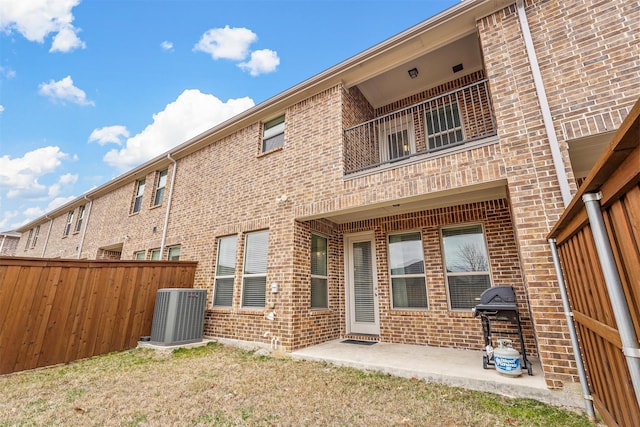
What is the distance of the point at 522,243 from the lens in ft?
11.9

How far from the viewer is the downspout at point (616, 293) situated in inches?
51.1

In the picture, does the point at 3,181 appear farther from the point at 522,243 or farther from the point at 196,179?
the point at 522,243

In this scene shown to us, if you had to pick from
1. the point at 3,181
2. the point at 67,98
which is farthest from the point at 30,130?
the point at 3,181

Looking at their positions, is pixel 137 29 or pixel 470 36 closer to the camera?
pixel 470 36

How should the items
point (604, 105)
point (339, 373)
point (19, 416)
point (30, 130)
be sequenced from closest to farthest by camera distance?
point (19, 416), point (604, 105), point (339, 373), point (30, 130)

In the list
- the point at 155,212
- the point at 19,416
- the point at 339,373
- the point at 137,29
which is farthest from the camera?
the point at 137,29

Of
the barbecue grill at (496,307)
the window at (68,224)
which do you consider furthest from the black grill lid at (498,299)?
the window at (68,224)

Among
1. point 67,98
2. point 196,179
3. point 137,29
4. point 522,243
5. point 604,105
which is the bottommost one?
point 522,243

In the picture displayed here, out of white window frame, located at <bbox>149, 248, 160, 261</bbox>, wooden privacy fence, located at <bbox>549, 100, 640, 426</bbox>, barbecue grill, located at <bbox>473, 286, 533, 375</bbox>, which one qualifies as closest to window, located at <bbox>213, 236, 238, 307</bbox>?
white window frame, located at <bbox>149, 248, 160, 261</bbox>

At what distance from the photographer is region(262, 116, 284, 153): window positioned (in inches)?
281

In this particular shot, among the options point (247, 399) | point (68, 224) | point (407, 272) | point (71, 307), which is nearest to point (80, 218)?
point (68, 224)

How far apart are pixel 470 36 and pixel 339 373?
669 centimetres

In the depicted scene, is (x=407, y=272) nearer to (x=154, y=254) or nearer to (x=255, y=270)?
(x=255, y=270)

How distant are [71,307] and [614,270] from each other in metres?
7.99
